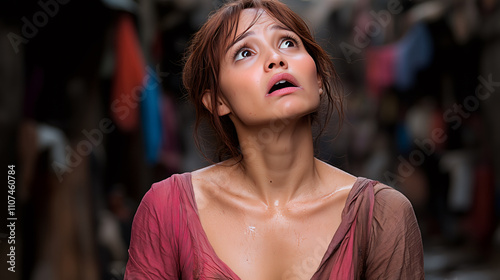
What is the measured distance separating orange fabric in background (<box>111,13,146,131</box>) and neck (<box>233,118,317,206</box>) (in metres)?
2.25

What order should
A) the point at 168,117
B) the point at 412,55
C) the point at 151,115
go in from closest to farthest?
the point at 151,115 → the point at 168,117 → the point at 412,55

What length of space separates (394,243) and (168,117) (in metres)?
2.87

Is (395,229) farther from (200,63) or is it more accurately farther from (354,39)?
(354,39)

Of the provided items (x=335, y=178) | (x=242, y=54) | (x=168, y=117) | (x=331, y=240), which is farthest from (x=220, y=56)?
(x=168, y=117)

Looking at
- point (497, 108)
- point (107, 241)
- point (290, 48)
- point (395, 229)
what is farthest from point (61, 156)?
point (497, 108)

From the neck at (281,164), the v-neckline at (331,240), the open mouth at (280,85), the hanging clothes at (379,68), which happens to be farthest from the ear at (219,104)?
the hanging clothes at (379,68)

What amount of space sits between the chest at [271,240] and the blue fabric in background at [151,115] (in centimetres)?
241

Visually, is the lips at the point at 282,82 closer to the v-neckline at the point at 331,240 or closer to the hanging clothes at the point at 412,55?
the v-neckline at the point at 331,240

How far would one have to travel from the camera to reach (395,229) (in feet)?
6.98

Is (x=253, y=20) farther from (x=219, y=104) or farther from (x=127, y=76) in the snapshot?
(x=127, y=76)

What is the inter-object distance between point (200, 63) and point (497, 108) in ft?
11.1

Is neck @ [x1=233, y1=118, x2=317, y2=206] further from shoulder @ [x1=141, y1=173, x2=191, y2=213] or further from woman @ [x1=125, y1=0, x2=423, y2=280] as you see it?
shoulder @ [x1=141, y1=173, x2=191, y2=213]

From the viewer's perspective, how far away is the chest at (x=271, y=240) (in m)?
2.12

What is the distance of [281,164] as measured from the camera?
230cm
